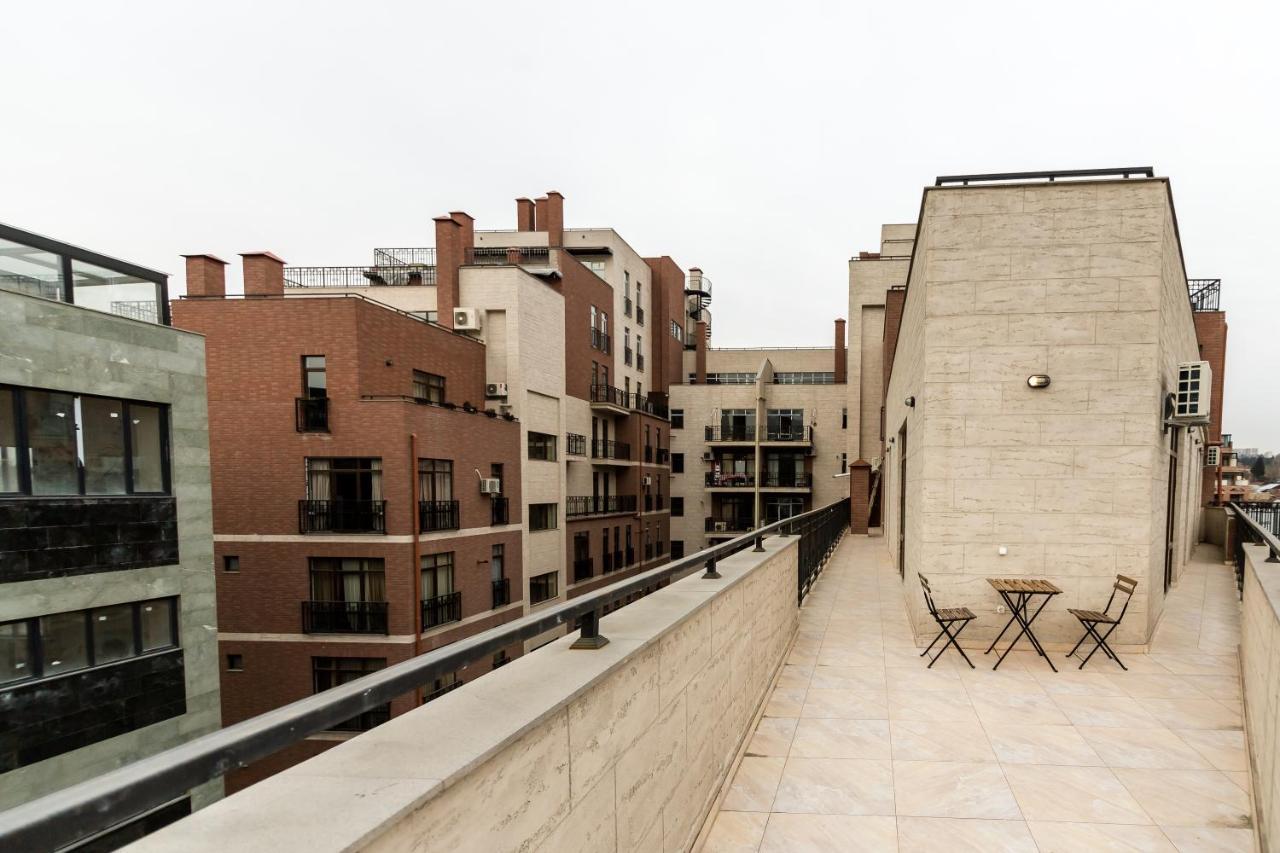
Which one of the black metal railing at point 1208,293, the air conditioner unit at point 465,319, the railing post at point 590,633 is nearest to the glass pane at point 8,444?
the railing post at point 590,633

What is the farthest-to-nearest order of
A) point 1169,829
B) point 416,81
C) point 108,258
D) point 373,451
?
point 416,81 < point 373,451 < point 108,258 < point 1169,829

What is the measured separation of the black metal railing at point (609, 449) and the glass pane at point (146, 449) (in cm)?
1853

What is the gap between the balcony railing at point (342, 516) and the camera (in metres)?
16.1

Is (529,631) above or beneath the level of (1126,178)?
beneath

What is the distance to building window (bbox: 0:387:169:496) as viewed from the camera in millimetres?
9664

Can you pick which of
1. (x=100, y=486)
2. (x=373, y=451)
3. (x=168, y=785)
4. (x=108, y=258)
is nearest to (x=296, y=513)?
(x=373, y=451)

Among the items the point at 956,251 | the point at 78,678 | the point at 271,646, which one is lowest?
the point at 271,646

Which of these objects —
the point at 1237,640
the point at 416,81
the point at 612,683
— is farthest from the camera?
the point at 416,81

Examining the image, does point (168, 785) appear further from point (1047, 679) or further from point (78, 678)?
point (78, 678)

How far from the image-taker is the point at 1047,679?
20.2ft

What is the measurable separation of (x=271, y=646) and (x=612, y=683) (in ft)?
58.1

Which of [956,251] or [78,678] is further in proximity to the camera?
[78,678]

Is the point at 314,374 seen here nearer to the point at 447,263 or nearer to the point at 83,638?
the point at 447,263

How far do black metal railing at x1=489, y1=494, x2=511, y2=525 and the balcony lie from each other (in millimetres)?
9015
